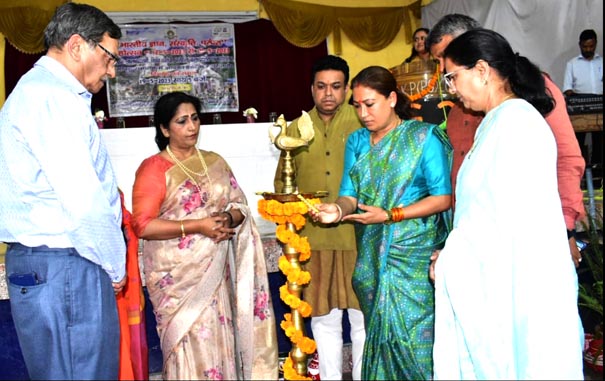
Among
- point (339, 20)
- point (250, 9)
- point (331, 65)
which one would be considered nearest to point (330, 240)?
point (331, 65)

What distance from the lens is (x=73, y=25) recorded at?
7.06ft

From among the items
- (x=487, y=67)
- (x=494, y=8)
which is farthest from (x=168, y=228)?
(x=494, y=8)

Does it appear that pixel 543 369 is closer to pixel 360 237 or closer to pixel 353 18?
pixel 360 237

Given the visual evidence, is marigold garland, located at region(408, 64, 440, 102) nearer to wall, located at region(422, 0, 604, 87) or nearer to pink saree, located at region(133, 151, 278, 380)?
pink saree, located at region(133, 151, 278, 380)

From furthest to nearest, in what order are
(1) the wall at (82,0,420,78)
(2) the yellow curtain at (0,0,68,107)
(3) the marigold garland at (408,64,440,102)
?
(1) the wall at (82,0,420,78), (2) the yellow curtain at (0,0,68,107), (3) the marigold garland at (408,64,440,102)

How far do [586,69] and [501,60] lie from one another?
619 cm

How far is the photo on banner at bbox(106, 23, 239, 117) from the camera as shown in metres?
10.0

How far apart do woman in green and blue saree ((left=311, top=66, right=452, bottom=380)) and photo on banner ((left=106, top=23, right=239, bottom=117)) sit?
7578mm

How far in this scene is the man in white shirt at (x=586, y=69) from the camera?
24.8ft

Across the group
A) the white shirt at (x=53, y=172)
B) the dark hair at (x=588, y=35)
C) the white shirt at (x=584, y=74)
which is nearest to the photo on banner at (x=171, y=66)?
the white shirt at (x=584, y=74)

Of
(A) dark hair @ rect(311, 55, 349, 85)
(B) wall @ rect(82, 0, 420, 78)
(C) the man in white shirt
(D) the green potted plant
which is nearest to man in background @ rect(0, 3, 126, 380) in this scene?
(A) dark hair @ rect(311, 55, 349, 85)

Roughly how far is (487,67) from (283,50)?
900 centimetres

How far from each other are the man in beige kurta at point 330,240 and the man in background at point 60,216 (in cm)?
130

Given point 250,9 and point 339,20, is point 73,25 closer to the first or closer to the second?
point 250,9
